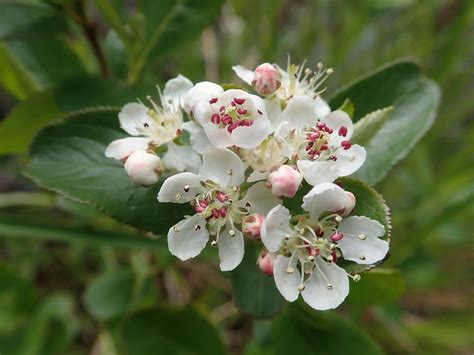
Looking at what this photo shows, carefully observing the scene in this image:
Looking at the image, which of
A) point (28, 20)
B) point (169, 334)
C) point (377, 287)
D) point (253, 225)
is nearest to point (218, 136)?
point (253, 225)

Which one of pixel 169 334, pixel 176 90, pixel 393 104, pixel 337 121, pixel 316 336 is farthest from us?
pixel 169 334

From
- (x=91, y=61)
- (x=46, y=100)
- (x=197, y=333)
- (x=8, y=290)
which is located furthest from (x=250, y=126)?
(x=91, y=61)

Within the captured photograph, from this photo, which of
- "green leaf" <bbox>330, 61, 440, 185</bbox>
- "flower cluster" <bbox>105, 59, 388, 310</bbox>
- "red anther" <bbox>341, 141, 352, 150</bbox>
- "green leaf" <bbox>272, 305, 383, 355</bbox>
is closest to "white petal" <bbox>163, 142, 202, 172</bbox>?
"flower cluster" <bbox>105, 59, 388, 310</bbox>

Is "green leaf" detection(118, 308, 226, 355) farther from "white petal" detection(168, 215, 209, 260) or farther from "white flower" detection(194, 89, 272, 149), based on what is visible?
"white flower" detection(194, 89, 272, 149)

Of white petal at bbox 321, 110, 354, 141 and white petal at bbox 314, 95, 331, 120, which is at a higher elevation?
white petal at bbox 314, 95, 331, 120

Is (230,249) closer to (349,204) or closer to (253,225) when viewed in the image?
(253,225)

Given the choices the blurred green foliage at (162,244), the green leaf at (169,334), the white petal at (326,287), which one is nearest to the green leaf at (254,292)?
the blurred green foliage at (162,244)
